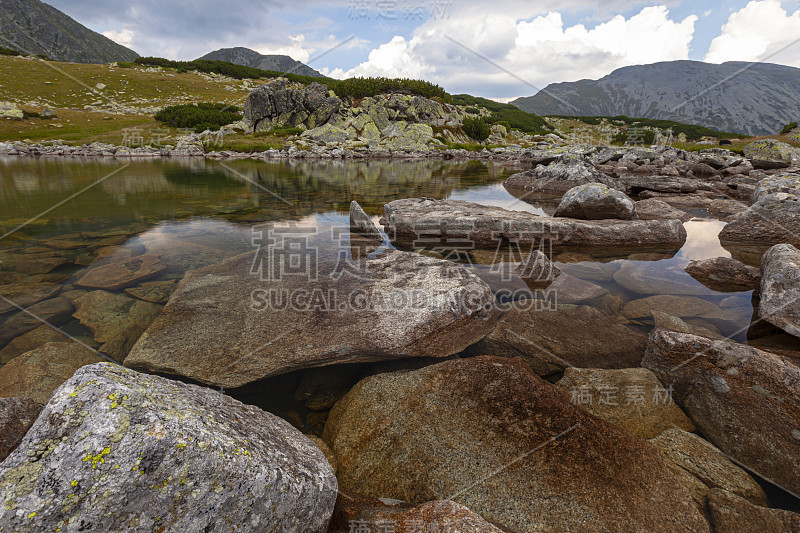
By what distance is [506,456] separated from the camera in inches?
138

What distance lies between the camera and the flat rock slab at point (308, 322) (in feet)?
16.4

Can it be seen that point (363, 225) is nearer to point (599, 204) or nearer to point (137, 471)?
point (599, 204)

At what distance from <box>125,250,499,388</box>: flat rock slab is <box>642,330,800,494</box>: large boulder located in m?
2.72

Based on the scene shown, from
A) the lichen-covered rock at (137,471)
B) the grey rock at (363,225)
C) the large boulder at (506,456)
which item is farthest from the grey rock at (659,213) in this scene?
the lichen-covered rock at (137,471)

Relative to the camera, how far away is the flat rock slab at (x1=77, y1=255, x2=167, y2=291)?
7775 mm

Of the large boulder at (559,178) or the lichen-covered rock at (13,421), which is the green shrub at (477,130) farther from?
the lichen-covered rock at (13,421)

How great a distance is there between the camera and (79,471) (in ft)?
6.19

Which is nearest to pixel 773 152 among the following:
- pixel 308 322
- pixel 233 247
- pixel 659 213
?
pixel 659 213

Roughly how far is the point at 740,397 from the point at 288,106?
91.9 m

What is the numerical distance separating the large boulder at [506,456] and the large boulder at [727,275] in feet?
21.2

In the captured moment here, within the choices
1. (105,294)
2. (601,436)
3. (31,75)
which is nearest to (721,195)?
(601,436)

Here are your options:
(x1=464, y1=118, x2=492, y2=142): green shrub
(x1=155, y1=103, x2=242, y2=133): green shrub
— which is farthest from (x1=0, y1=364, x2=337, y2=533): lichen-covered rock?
(x1=464, y1=118, x2=492, y2=142): green shrub

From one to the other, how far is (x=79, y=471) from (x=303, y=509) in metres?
1.40

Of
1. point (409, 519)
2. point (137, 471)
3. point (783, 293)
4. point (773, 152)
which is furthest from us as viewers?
point (773, 152)
